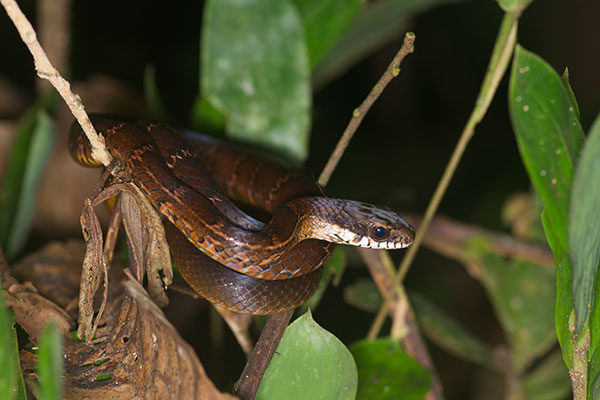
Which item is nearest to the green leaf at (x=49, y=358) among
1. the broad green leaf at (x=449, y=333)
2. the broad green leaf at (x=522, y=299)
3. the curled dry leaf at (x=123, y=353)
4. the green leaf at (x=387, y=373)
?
the curled dry leaf at (x=123, y=353)

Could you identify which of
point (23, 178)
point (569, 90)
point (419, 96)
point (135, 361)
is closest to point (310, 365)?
point (135, 361)

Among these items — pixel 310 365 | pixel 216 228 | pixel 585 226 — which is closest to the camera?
pixel 585 226

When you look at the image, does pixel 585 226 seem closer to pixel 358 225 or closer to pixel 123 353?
pixel 358 225

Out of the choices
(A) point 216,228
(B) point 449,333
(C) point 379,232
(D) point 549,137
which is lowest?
(B) point 449,333

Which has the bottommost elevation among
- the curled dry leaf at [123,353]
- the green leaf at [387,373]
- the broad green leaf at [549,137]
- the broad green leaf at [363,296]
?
the broad green leaf at [363,296]

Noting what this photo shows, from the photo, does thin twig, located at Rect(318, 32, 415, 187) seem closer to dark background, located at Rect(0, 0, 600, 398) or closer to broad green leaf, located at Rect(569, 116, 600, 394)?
broad green leaf, located at Rect(569, 116, 600, 394)

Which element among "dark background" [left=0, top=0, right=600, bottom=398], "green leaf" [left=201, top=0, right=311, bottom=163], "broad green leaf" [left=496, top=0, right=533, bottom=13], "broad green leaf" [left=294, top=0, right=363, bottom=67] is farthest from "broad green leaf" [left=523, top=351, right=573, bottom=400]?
"broad green leaf" [left=294, top=0, right=363, bottom=67]

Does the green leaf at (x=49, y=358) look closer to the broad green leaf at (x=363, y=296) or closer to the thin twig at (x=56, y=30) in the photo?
the broad green leaf at (x=363, y=296)
